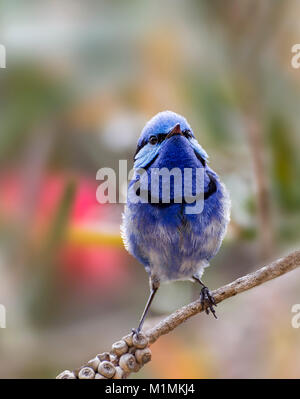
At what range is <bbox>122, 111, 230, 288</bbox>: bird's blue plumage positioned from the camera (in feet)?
7.11

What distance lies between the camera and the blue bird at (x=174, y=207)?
7.09 feet

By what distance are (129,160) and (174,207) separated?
2.65 feet

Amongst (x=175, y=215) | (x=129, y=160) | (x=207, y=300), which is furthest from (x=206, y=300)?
(x=129, y=160)

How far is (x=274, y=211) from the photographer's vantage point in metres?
2.56

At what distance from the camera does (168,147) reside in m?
2.20

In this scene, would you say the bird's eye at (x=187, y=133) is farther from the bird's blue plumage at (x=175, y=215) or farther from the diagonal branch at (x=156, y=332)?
the diagonal branch at (x=156, y=332)

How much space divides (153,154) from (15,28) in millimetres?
1033

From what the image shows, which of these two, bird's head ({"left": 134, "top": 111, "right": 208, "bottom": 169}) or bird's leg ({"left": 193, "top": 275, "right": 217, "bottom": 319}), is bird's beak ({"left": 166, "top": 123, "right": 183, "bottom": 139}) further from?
bird's leg ({"left": 193, "top": 275, "right": 217, "bottom": 319})

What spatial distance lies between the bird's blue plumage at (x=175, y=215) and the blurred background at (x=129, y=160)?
1.10 ft

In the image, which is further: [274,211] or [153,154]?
[274,211]

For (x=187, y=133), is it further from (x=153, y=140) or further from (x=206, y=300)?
(x=206, y=300)
